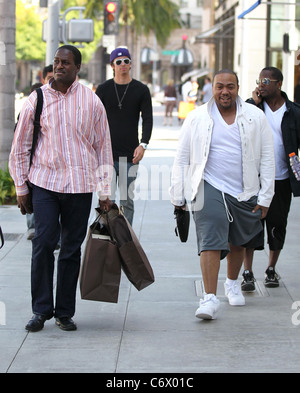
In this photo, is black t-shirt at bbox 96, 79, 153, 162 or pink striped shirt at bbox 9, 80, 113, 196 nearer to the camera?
pink striped shirt at bbox 9, 80, 113, 196

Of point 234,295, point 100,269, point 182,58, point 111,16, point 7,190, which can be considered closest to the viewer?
point 100,269

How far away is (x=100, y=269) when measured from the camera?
5664 millimetres

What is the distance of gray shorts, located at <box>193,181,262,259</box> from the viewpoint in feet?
19.4

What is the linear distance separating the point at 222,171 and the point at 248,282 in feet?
4.41

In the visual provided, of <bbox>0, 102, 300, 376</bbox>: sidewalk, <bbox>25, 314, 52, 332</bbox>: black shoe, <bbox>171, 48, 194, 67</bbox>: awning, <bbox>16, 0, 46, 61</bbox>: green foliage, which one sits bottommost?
<bbox>0, 102, 300, 376</bbox>: sidewalk

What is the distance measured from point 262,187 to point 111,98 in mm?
2406

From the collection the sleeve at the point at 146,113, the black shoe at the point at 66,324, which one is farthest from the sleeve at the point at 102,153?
the sleeve at the point at 146,113

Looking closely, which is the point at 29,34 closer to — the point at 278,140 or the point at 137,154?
the point at 137,154

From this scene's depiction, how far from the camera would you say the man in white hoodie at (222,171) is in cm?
592

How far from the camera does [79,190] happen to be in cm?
559

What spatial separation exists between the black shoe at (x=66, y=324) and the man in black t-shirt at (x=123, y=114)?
2.46 meters

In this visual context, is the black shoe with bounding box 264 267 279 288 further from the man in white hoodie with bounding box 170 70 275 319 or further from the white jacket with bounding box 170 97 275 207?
the white jacket with bounding box 170 97 275 207

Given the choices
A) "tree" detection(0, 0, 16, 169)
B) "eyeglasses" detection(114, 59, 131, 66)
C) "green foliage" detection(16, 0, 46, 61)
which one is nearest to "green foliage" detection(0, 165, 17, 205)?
"tree" detection(0, 0, 16, 169)

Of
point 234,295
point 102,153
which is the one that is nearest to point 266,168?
point 234,295
